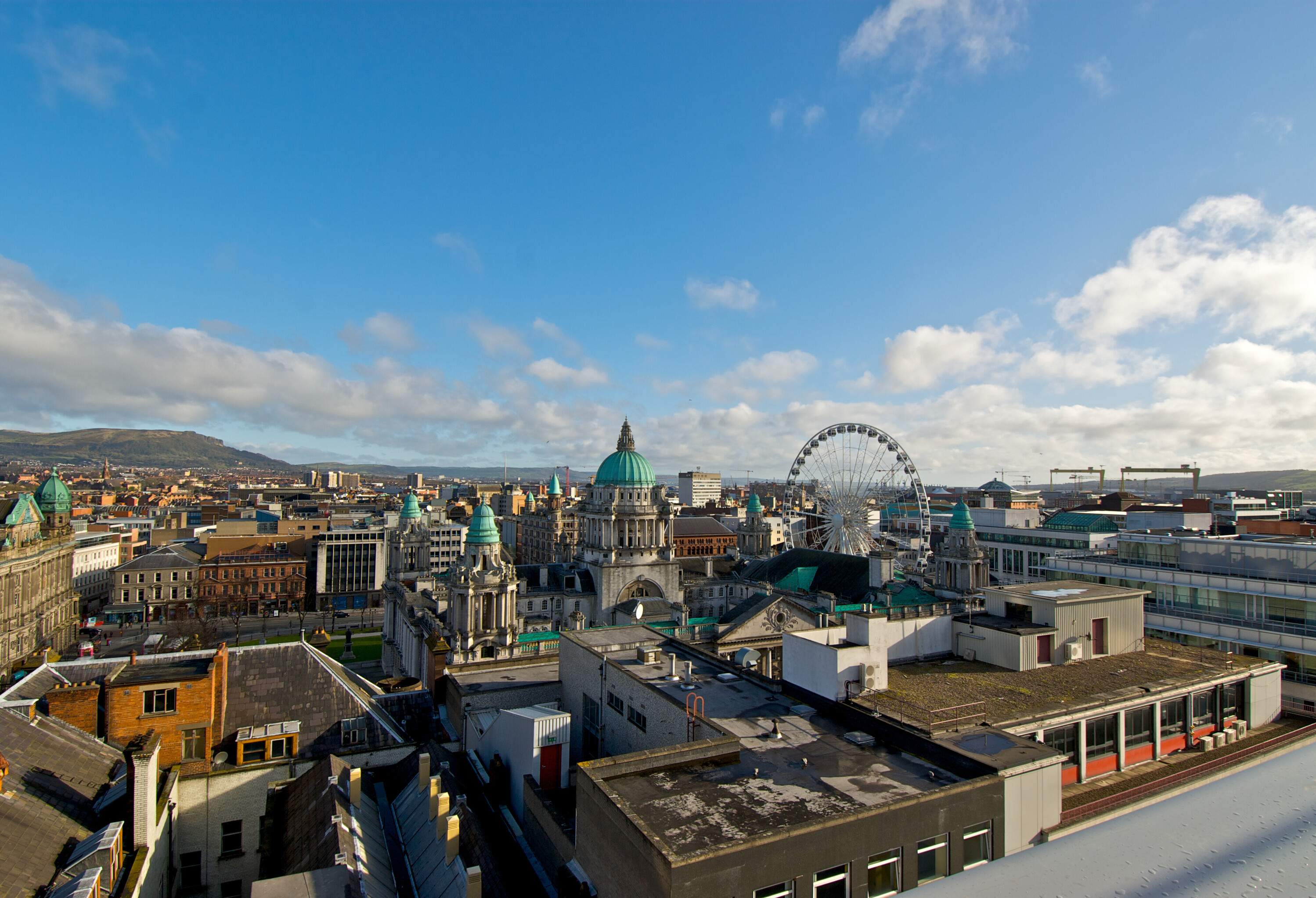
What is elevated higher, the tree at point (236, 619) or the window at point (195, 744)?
the window at point (195, 744)

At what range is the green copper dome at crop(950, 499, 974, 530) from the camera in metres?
65.4

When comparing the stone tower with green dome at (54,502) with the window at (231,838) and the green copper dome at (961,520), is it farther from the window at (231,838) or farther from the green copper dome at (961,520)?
the green copper dome at (961,520)

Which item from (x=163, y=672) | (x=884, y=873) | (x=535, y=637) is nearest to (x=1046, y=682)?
(x=884, y=873)

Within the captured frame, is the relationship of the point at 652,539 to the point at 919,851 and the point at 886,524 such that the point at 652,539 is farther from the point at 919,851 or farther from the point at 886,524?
the point at 886,524

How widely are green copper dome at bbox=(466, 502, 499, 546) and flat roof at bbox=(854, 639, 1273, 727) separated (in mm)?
34570

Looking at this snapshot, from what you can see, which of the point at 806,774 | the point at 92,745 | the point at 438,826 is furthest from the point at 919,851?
the point at 92,745

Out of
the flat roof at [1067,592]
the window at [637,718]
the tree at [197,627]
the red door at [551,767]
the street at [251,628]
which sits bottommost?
the street at [251,628]

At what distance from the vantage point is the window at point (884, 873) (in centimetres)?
1466

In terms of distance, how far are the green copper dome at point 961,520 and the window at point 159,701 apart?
61.7m

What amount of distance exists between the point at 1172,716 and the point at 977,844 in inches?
754

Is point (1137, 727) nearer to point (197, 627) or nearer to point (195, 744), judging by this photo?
point (195, 744)

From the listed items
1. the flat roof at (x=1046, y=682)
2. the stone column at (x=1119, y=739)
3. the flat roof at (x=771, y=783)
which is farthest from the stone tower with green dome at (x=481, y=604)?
the stone column at (x=1119, y=739)

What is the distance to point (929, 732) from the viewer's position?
21.4m

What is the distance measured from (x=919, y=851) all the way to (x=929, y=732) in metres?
6.69
